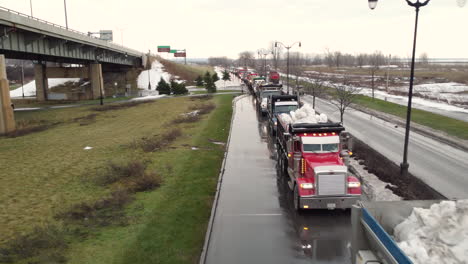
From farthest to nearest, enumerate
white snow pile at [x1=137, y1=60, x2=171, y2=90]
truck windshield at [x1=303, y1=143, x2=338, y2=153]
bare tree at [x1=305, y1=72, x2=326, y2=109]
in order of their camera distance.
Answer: white snow pile at [x1=137, y1=60, x2=171, y2=90]
bare tree at [x1=305, y1=72, x2=326, y2=109]
truck windshield at [x1=303, y1=143, x2=338, y2=153]

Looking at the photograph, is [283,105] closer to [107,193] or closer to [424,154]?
[424,154]

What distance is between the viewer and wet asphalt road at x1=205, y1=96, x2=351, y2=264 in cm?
1110

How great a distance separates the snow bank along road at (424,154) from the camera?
1727 cm

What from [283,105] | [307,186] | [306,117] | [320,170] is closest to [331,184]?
[320,170]

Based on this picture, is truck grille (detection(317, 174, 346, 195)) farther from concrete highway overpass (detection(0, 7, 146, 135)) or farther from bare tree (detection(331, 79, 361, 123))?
concrete highway overpass (detection(0, 7, 146, 135))

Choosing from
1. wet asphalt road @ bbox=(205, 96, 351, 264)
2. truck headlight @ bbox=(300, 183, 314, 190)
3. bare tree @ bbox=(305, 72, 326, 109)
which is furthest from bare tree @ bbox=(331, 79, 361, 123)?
truck headlight @ bbox=(300, 183, 314, 190)

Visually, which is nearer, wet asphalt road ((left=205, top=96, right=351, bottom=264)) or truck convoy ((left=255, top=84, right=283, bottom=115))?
wet asphalt road ((left=205, top=96, right=351, bottom=264))

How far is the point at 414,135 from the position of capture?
28.4 m

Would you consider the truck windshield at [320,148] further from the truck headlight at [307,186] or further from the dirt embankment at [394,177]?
the dirt embankment at [394,177]

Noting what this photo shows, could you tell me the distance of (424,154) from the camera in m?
22.7

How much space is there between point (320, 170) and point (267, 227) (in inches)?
112

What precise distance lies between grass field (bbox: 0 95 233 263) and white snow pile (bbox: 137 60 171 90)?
5763cm

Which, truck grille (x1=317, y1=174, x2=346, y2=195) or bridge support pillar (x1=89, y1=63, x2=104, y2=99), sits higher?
bridge support pillar (x1=89, y1=63, x2=104, y2=99)

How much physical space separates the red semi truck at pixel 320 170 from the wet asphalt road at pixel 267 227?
74cm
